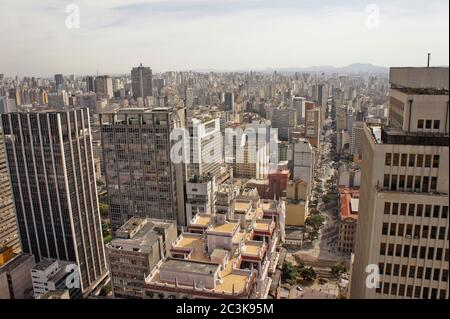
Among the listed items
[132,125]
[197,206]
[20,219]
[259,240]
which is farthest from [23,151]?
[259,240]

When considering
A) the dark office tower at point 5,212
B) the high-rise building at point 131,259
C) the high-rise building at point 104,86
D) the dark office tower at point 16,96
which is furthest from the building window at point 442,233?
the high-rise building at point 104,86

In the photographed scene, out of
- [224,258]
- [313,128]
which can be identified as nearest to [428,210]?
[224,258]

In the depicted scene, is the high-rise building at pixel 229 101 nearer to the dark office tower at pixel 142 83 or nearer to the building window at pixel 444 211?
the dark office tower at pixel 142 83

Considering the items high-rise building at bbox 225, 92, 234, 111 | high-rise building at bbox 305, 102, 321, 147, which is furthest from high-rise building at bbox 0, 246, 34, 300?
high-rise building at bbox 225, 92, 234, 111

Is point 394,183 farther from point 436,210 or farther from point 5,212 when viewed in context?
point 5,212

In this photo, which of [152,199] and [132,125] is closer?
[132,125]
